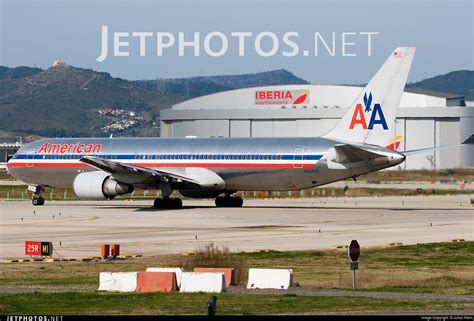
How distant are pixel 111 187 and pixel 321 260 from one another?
34.7 m

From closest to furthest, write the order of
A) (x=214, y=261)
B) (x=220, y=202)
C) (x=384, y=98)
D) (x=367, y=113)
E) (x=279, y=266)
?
(x=214, y=261), (x=279, y=266), (x=384, y=98), (x=367, y=113), (x=220, y=202)

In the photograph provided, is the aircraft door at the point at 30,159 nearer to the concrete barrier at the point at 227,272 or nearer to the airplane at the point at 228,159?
the airplane at the point at 228,159

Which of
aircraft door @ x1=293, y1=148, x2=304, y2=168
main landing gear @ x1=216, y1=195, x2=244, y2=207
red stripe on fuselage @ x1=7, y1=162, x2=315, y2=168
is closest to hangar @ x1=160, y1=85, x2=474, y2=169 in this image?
main landing gear @ x1=216, y1=195, x2=244, y2=207

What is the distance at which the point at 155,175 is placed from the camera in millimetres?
74188

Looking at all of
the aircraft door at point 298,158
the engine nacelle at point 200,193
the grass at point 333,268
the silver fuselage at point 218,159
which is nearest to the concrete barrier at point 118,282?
the grass at point 333,268

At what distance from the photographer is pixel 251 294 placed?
2934 cm

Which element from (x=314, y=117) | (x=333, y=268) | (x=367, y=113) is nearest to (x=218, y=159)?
(x=367, y=113)

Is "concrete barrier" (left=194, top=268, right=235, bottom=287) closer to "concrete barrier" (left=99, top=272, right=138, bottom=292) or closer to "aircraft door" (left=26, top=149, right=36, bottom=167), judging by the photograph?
"concrete barrier" (left=99, top=272, right=138, bottom=292)

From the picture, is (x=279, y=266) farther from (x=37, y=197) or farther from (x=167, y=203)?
(x=37, y=197)

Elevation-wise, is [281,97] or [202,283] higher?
[281,97]

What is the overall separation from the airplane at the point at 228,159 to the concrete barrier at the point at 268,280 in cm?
3677

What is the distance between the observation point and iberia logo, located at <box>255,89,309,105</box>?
545 feet

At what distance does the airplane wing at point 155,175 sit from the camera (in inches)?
2899

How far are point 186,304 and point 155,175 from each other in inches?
1864
